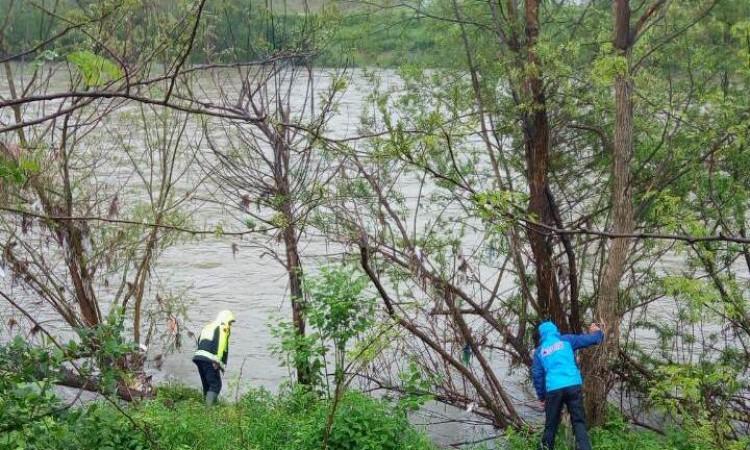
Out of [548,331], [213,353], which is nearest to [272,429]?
[548,331]

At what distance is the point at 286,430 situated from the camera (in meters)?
8.51

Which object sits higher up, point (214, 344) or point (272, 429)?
point (214, 344)

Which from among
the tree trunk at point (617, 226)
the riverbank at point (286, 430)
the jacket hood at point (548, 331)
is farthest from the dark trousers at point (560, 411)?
the tree trunk at point (617, 226)

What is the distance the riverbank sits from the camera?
24.1 ft

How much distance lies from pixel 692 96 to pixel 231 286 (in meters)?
9.39

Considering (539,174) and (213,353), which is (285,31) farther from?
(213,353)

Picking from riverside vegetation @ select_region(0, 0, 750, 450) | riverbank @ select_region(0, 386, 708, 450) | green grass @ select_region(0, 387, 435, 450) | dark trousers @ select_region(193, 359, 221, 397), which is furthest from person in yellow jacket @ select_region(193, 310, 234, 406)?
green grass @ select_region(0, 387, 435, 450)

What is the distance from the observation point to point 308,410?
9.45 meters

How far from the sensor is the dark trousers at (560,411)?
8.95 m

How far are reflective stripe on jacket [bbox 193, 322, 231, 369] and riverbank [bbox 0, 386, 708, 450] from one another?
1188mm

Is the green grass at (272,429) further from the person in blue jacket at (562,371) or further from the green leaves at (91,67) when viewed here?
the green leaves at (91,67)

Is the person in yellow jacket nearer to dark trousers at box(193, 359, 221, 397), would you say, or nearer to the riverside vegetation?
dark trousers at box(193, 359, 221, 397)

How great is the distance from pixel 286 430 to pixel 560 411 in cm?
274

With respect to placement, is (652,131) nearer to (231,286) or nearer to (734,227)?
(734,227)
